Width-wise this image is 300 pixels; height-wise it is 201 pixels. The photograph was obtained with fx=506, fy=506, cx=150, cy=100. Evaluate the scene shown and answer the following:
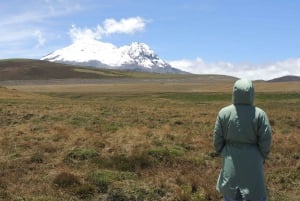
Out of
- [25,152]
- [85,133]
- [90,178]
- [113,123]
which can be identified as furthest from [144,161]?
[113,123]

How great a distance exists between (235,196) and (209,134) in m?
15.4

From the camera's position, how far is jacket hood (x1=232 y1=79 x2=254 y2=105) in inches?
259

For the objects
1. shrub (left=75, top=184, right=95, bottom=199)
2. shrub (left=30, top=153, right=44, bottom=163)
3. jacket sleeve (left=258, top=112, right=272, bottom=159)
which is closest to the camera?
jacket sleeve (left=258, top=112, right=272, bottom=159)

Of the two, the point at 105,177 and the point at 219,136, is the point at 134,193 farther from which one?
the point at 219,136

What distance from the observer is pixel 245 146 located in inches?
263

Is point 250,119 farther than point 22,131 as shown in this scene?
No

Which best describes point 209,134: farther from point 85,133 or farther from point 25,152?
point 25,152

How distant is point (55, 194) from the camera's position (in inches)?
415

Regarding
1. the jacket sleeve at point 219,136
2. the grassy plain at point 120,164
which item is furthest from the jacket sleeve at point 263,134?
the grassy plain at point 120,164

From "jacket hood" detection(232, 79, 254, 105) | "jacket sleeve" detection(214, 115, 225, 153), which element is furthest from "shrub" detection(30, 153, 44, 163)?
"jacket hood" detection(232, 79, 254, 105)

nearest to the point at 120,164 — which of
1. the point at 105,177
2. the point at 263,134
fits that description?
the point at 105,177

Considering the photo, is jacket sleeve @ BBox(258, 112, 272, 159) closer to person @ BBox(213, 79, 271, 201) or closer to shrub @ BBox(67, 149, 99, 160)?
person @ BBox(213, 79, 271, 201)

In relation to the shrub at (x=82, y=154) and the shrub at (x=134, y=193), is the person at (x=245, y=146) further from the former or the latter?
the shrub at (x=82, y=154)

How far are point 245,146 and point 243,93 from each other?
71cm
